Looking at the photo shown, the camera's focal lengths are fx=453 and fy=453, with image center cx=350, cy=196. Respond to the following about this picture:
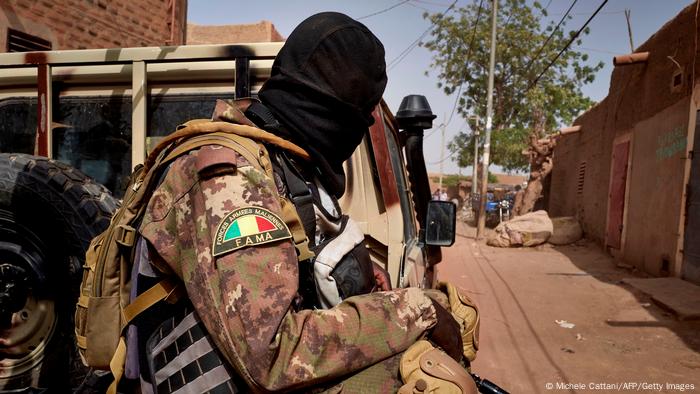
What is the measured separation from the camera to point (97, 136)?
1963 millimetres

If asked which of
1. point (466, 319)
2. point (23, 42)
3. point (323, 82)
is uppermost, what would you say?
point (23, 42)

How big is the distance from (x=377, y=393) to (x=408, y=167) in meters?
1.87

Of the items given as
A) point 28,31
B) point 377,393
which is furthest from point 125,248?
point 28,31

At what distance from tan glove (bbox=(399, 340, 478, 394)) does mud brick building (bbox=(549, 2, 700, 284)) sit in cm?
607

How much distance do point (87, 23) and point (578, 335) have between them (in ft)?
24.5

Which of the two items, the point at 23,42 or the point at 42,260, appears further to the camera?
the point at 23,42

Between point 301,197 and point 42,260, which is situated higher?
point 301,197

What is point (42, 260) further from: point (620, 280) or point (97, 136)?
point (620, 280)

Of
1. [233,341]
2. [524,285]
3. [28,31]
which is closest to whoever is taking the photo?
[233,341]

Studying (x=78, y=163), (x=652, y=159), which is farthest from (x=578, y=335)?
(x=78, y=163)

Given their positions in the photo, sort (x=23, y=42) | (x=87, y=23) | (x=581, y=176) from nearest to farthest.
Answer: (x=23, y=42)
(x=87, y=23)
(x=581, y=176)

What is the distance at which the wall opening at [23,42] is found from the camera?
5512mm

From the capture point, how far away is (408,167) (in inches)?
105

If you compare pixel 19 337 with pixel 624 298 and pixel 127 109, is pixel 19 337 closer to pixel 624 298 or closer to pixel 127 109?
pixel 127 109
